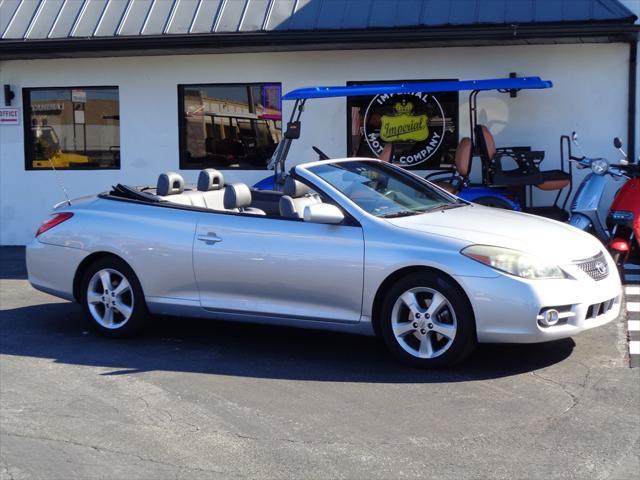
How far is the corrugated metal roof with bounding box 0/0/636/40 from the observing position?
37.4 feet

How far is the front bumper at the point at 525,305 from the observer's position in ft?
20.2

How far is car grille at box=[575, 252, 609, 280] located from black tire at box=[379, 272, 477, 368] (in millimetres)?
893

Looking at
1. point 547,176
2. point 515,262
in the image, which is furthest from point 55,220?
point 547,176

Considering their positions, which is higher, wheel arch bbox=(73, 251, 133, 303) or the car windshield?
the car windshield

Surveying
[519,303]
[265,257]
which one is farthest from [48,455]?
[519,303]

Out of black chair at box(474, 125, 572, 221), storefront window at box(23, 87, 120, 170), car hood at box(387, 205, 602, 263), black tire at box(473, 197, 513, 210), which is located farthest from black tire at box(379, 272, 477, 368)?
storefront window at box(23, 87, 120, 170)

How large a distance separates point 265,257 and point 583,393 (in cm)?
253

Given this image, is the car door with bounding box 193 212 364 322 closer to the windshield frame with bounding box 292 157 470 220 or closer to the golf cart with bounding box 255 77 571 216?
the windshield frame with bounding box 292 157 470 220

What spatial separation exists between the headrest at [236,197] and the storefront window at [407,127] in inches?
188

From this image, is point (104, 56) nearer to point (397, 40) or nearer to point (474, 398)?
point (397, 40)

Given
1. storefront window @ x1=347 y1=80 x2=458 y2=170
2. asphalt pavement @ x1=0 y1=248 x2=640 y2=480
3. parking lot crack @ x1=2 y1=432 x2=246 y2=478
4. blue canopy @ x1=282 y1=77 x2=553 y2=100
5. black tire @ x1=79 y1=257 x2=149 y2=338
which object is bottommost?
parking lot crack @ x1=2 y1=432 x2=246 y2=478

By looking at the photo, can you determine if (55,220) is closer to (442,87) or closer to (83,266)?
(83,266)

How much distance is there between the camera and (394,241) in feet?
21.5

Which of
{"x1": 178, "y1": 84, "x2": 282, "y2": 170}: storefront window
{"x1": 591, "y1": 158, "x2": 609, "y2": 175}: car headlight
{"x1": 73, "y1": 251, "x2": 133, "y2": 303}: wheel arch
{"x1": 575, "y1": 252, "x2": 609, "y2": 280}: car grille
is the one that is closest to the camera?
{"x1": 575, "y1": 252, "x2": 609, "y2": 280}: car grille
